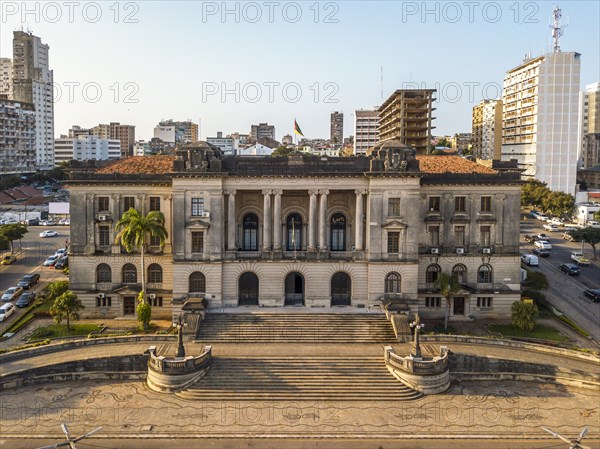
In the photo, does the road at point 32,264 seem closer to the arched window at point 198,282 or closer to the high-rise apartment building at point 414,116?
the arched window at point 198,282

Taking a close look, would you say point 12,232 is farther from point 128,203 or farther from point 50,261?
point 128,203

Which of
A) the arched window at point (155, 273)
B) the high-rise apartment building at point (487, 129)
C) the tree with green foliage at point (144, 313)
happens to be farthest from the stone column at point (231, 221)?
the high-rise apartment building at point (487, 129)

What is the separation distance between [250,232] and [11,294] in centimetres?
2771

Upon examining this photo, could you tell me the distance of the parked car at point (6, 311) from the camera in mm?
51938

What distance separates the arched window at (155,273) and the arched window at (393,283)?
886 inches

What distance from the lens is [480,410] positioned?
117ft

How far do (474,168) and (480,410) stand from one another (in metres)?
29.5

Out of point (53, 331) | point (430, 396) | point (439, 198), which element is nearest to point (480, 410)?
point (430, 396)

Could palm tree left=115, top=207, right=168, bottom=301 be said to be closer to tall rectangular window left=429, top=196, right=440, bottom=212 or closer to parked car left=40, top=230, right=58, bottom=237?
tall rectangular window left=429, top=196, right=440, bottom=212

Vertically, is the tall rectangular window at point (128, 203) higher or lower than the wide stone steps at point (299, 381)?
higher

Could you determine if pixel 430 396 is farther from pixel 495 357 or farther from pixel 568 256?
pixel 568 256

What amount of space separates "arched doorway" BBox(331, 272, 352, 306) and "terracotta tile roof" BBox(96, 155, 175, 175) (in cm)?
1979

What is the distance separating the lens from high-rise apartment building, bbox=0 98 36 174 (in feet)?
528

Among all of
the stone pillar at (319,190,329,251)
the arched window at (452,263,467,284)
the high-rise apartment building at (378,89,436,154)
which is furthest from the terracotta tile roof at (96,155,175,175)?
the high-rise apartment building at (378,89,436,154)
